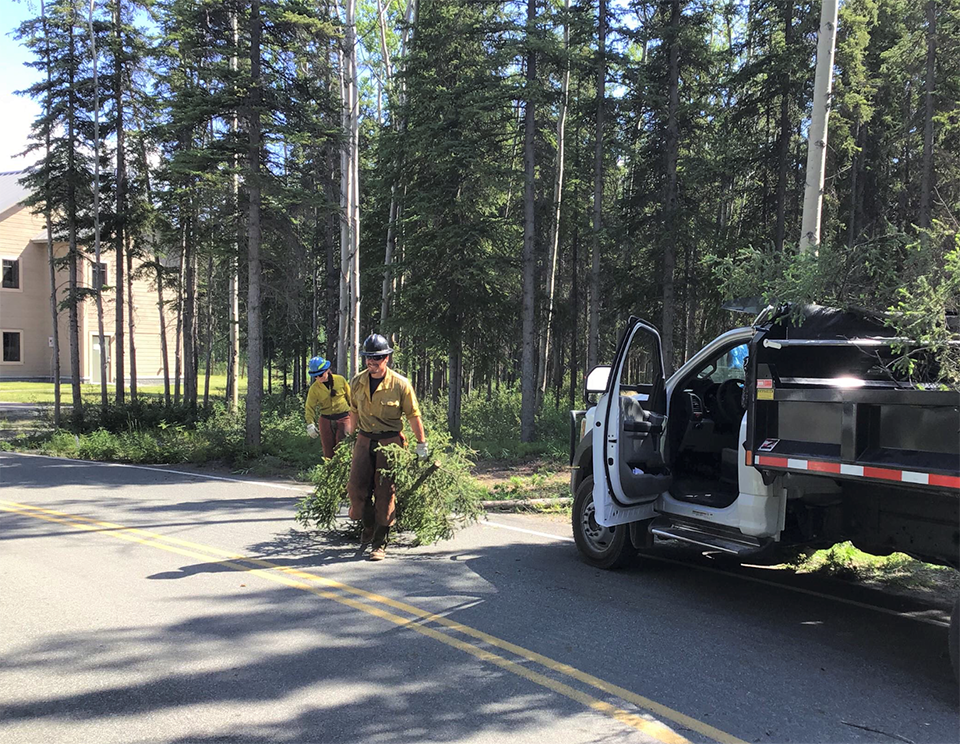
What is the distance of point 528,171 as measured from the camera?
16469 millimetres

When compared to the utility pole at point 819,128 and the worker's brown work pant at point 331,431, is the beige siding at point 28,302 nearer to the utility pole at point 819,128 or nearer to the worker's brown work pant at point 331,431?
the worker's brown work pant at point 331,431

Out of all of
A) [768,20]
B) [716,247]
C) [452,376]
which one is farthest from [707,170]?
[452,376]

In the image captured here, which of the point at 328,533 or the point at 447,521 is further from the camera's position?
the point at 328,533

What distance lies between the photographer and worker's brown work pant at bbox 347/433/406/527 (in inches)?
268

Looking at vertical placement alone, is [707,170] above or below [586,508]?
above

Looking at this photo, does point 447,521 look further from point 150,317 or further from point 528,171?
point 150,317

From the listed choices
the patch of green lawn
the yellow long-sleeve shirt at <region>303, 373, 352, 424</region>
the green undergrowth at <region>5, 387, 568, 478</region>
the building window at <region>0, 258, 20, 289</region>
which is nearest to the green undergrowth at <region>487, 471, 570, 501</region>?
the green undergrowth at <region>5, 387, 568, 478</region>

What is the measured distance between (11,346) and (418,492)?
143 ft

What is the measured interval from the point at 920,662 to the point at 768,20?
17.0m

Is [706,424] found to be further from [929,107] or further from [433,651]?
[929,107]

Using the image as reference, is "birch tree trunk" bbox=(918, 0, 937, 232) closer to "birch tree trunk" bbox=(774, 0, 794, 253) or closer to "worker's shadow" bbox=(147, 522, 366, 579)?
"birch tree trunk" bbox=(774, 0, 794, 253)

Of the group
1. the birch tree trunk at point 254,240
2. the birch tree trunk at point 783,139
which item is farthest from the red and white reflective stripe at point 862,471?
the birch tree trunk at point 783,139

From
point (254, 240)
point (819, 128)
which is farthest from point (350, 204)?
point (819, 128)

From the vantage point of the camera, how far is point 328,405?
9.95 metres
